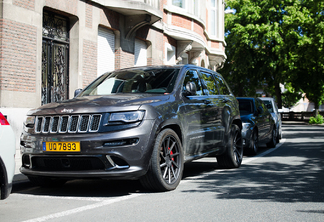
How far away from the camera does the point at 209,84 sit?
8.09 m

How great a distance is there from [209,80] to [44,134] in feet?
11.6

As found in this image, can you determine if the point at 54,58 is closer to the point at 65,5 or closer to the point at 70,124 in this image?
the point at 65,5

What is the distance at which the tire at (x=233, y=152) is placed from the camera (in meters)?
8.39

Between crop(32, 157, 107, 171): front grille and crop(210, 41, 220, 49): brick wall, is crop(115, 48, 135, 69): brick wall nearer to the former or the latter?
crop(32, 157, 107, 171): front grille

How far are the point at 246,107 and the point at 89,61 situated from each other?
18.3 ft

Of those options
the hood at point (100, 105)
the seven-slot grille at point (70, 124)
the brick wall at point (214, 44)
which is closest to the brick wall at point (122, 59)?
the hood at point (100, 105)

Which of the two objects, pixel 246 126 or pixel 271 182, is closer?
pixel 271 182

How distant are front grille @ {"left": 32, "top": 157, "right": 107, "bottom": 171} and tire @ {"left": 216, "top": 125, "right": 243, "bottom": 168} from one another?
345cm

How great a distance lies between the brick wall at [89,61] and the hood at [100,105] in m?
8.69

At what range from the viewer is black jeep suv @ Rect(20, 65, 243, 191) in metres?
5.51

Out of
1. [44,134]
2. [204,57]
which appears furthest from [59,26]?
[204,57]

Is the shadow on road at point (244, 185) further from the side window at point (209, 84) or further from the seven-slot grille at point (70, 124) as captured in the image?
the side window at point (209, 84)

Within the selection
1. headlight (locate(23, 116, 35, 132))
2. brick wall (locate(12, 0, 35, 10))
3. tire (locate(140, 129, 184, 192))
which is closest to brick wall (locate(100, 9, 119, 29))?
brick wall (locate(12, 0, 35, 10))

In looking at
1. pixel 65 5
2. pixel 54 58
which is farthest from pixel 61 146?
pixel 65 5
